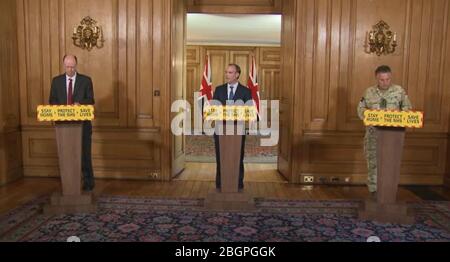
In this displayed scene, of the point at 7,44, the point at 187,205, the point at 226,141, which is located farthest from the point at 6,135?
the point at 226,141

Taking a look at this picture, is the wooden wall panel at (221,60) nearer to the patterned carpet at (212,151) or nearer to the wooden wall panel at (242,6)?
the patterned carpet at (212,151)

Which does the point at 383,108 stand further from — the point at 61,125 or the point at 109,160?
the point at 109,160

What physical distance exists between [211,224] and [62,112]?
1.82 meters

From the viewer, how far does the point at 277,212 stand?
4.58 m

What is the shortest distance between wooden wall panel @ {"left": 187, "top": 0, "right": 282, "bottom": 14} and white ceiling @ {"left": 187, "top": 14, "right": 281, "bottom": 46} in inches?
91.7

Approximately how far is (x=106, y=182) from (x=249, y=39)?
7471 mm

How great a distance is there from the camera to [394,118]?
13.5 feet

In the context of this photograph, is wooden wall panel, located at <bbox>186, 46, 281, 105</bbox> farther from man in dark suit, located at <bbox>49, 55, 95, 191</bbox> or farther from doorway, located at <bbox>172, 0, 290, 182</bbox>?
man in dark suit, located at <bbox>49, 55, 95, 191</bbox>

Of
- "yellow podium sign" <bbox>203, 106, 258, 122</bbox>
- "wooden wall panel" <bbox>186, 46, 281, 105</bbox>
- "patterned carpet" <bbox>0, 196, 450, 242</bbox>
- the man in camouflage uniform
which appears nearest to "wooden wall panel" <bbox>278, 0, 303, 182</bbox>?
"patterned carpet" <bbox>0, 196, 450, 242</bbox>

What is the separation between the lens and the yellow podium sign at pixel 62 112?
4250mm

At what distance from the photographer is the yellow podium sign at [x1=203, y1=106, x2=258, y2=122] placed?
14.4ft

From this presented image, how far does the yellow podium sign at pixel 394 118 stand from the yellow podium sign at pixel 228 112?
1.14m

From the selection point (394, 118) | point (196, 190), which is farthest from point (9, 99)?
point (394, 118)

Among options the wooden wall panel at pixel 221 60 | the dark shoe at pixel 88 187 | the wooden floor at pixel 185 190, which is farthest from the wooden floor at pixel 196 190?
the wooden wall panel at pixel 221 60
